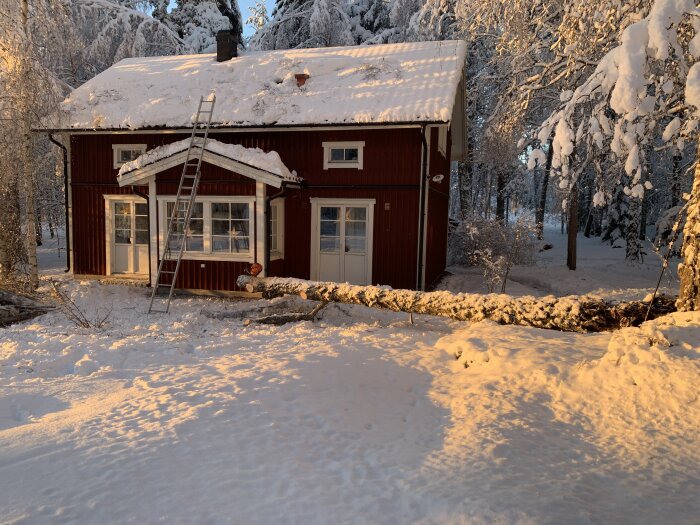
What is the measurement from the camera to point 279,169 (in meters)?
11.8

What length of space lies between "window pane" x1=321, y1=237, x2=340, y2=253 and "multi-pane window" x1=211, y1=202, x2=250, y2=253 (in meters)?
2.03

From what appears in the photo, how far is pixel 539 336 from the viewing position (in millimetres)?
7699

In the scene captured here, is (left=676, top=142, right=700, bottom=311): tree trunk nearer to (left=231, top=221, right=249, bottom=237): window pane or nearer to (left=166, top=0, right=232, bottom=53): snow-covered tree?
(left=231, top=221, right=249, bottom=237): window pane

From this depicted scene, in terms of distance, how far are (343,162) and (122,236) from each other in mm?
6596

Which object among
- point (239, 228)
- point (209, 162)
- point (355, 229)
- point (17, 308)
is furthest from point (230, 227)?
point (17, 308)

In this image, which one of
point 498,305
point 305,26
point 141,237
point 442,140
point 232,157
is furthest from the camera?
point 305,26

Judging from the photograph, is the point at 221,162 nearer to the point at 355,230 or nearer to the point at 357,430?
the point at 355,230

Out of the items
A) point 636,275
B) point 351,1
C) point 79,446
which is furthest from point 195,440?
point 351,1

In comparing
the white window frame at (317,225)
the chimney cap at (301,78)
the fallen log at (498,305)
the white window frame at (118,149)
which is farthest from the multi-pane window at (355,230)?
the white window frame at (118,149)

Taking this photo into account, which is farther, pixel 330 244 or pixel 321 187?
pixel 330 244

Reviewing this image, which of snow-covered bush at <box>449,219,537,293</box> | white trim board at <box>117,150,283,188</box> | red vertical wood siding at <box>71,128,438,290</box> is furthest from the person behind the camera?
snow-covered bush at <box>449,219,537,293</box>

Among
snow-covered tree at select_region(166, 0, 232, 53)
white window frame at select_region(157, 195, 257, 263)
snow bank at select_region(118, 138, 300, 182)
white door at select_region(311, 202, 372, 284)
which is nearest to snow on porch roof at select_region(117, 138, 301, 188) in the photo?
snow bank at select_region(118, 138, 300, 182)

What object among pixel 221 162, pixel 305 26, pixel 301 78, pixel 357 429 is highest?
pixel 305 26

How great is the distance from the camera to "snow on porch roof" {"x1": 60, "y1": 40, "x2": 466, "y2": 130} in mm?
12602
